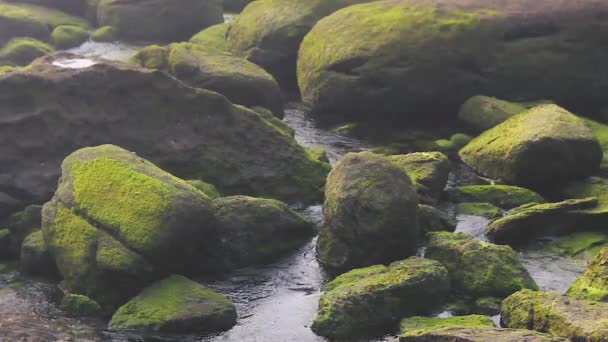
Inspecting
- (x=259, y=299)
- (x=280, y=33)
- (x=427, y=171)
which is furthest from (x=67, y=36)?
(x=259, y=299)

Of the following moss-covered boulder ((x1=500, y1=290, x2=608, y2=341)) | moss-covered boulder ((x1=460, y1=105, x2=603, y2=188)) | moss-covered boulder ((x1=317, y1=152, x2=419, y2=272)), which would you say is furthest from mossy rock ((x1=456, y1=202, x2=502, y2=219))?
moss-covered boulder ((x1=500, y1=290, x2=608, y2=341))

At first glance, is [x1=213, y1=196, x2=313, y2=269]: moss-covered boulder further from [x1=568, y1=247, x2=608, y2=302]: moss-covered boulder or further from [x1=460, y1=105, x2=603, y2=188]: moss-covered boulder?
[x1=460, y1=105, x2=603, y2=188]: moss-covered boulder

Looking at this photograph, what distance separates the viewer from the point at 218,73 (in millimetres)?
30891

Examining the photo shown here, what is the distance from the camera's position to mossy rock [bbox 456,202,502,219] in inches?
947

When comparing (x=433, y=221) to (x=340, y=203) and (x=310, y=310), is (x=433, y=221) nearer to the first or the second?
(x=340, y=203)

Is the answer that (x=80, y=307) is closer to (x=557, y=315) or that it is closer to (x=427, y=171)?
(x=557, y=315)

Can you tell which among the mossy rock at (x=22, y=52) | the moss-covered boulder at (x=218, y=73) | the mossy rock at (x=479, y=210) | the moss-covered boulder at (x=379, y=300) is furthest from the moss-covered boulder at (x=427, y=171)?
the mossy rock at (x=22, y=52)

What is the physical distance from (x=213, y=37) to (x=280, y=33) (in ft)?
16.9

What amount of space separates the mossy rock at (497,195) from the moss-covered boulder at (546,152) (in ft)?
3.19

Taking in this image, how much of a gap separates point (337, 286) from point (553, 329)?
4720mm

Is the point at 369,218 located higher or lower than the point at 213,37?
higher

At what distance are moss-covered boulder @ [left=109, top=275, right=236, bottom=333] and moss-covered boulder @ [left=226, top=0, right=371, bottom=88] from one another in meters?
20.3

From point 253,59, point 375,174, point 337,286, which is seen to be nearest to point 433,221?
point 375,174

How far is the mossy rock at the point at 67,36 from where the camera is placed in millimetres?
42812
